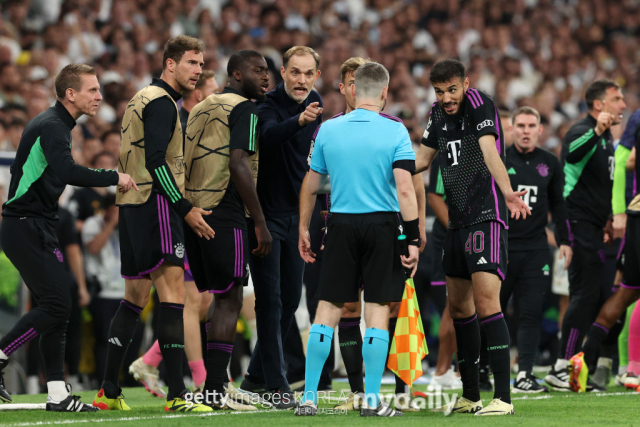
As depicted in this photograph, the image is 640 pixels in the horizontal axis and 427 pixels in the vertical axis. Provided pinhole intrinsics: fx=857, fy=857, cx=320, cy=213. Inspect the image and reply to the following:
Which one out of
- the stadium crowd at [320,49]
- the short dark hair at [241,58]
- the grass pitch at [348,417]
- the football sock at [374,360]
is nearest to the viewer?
the grass pitch at [348,417]

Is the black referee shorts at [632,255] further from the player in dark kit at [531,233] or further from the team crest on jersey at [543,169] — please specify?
the team crest on jersey at [543,169]

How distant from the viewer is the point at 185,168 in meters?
5.75

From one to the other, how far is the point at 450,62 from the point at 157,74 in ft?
27.8

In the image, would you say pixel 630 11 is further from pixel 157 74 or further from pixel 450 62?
pixel 450 62

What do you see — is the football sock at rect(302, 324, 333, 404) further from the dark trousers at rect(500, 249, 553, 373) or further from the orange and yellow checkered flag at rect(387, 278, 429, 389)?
the dark trousers at rect(500, 249, 553, 373)

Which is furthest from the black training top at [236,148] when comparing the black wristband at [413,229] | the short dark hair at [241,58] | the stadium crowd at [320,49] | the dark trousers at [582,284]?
the dark trousers at [582,284]

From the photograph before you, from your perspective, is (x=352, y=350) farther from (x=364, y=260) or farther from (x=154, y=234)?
(x=154, y=234)

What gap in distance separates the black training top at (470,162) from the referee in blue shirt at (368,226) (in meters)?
0.58

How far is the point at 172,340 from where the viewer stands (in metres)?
5.45

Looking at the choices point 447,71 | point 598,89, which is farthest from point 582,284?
point 447,71

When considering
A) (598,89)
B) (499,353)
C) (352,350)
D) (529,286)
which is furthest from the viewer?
(598,89)

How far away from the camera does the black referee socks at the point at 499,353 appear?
5371 millimetres

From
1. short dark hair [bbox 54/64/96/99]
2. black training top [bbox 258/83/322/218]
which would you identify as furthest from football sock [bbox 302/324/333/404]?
short dark hair [bbox 54/64/96/99]

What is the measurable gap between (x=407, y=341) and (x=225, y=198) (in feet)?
5.12
